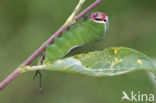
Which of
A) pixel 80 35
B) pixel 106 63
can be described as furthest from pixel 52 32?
pixel 106 63

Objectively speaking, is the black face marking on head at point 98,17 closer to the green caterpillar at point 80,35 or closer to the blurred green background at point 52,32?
the green caterpillar at point 80,35

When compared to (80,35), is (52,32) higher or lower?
higher

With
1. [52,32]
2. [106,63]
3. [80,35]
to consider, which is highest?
[52,32]

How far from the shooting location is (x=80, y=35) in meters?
1.80

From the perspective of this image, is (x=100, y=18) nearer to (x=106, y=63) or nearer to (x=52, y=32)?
(x=106, y=63)

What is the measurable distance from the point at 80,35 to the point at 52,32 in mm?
1970

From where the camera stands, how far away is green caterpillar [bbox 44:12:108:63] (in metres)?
1.69

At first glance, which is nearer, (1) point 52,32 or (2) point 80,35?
(2) point 80,35

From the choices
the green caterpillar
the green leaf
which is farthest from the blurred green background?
the green leaf

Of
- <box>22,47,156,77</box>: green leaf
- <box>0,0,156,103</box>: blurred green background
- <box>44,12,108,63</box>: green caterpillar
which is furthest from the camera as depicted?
<box>0,0,156,103</box>: blurred green background

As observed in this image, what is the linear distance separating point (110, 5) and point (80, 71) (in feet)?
9.15

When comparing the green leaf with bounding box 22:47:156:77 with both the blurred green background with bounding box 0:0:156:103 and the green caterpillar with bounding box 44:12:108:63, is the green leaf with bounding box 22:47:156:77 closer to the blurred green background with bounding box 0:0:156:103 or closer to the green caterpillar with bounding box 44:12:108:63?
the green caterpillar with bounding box 44:12:108:63

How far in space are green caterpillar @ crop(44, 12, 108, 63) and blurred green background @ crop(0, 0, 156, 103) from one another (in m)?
1.76

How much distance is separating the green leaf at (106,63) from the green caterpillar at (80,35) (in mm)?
421
